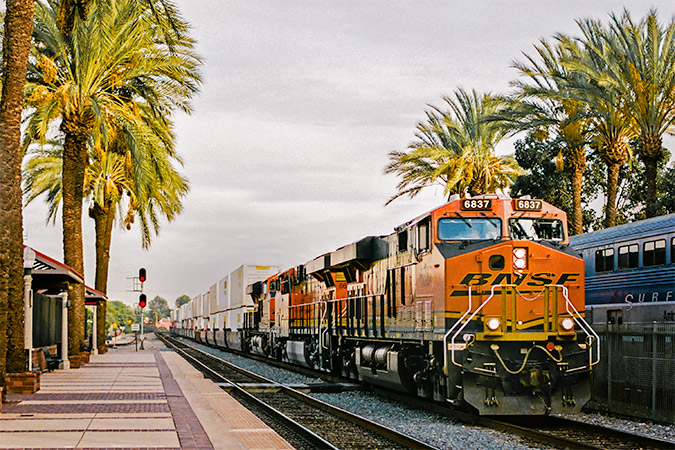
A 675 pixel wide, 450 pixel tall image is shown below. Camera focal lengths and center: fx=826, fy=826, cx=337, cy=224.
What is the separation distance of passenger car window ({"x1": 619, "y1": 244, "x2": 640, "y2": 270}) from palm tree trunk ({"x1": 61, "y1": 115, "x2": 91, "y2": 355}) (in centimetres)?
1630

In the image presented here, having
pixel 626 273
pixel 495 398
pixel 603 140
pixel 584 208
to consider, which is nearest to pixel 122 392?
pixel 495 398

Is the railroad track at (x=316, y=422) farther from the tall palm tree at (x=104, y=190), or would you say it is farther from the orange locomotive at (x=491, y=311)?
the tall palm tree at (x=104, y=190)

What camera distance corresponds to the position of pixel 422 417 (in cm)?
1487

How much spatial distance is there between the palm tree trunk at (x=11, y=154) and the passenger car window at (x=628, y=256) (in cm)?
1428

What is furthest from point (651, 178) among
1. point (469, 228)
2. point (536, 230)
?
point (469, 228)

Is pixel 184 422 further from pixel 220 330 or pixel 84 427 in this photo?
pixel 220 330

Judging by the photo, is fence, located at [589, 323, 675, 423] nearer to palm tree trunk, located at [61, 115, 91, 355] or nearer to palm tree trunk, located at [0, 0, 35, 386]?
palm tree trunk, located at [0, 0, 35, 386]

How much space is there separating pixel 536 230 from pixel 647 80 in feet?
35.3

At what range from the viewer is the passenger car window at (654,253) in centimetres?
Result: 1923

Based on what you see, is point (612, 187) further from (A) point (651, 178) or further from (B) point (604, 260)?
(B) point (604, 260)

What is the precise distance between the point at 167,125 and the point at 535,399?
1952 centimetres

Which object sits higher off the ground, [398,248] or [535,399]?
[398,248]

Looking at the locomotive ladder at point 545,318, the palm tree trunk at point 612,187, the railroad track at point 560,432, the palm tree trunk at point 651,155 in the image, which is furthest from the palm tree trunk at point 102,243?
the locomotive ladder at point 545,318

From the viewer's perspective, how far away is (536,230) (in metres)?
14.6
